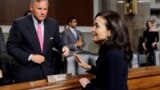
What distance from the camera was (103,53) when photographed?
198 cm

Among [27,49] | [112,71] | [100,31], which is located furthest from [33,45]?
[112,71]

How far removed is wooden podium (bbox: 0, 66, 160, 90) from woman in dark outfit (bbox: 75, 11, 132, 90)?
0.90 ft

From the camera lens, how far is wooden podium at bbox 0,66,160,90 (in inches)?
85.9

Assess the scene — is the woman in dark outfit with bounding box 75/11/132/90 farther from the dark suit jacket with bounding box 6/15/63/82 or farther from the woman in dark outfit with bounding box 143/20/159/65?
the woman in dark outfit with bounding box 143/20/159/65

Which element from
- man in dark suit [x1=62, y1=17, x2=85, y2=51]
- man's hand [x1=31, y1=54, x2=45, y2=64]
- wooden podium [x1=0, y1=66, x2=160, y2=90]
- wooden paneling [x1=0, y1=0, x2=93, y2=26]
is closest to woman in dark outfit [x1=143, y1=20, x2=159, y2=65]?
wooden paneling [x1=0, y1=0, x2=93, y2=26]

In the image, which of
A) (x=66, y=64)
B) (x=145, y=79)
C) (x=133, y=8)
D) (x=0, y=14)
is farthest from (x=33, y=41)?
(x=133, y=8)

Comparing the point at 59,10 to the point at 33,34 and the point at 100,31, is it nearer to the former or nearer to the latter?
the point at 33,34

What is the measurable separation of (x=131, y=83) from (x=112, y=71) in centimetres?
80

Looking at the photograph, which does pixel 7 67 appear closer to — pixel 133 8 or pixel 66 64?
pixel 66 64

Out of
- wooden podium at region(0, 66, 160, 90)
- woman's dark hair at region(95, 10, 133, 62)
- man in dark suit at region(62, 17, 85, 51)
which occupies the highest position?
woman's dark hair at region(95, 10, 133, 62)

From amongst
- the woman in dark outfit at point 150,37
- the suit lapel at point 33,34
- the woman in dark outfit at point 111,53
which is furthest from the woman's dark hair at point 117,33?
the woman in dark outfit at point 150,37

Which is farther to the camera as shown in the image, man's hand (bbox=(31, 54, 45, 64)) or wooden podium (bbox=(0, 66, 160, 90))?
man's hand (bbox=(31, 54, 45, 64))

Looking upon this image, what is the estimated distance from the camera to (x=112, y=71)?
188cm

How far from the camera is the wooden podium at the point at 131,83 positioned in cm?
218
